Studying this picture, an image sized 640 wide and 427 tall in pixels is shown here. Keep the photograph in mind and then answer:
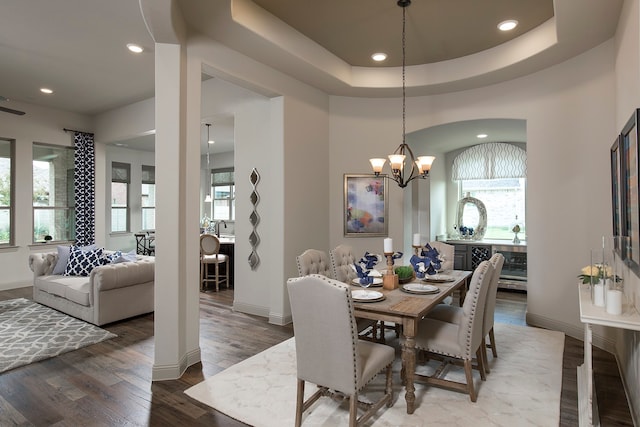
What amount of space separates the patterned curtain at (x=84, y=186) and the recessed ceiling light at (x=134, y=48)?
373 cm

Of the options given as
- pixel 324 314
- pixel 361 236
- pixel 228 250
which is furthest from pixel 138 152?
pixel 324 314

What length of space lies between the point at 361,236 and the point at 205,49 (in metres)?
3.17

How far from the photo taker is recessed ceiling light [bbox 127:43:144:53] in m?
4.23

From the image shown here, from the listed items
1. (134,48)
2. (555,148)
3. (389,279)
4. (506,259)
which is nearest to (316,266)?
(389,279)

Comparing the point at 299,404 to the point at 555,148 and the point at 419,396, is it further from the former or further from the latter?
the point at 555,148

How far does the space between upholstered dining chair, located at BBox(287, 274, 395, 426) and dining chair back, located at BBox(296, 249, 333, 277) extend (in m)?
1.11

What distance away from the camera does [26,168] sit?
6555mm

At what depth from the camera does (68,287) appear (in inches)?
187

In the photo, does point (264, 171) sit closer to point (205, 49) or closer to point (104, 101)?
point (205, 49)

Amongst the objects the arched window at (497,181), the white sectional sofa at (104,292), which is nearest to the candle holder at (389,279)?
the white sectional sofa at (104,292)

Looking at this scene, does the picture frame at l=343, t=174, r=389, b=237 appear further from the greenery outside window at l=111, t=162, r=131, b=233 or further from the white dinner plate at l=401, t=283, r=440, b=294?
the greenery outside window at l=111, t=162, r=131, b=233

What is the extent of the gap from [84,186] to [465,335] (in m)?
7.43

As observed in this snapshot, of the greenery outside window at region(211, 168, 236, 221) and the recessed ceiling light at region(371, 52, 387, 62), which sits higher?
the recessed ceiling light at region(371, 52, 387, 62)

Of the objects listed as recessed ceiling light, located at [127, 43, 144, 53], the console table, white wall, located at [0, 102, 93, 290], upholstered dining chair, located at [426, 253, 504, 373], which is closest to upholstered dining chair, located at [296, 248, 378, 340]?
upholstered dining chair, located at [426, 253, 504, 373]
